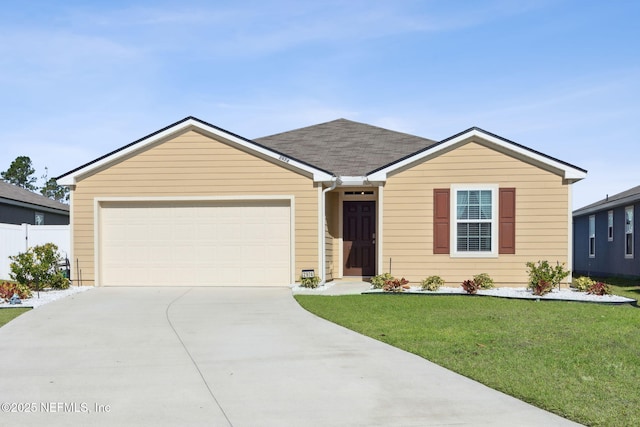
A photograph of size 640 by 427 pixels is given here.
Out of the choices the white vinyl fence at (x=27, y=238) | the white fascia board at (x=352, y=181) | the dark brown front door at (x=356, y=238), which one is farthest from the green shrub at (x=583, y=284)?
the white vinyl fence at (x=27, y=238)

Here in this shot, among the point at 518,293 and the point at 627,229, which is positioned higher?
the point at 627,229

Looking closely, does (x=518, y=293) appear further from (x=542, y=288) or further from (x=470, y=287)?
(x=470, y=287)

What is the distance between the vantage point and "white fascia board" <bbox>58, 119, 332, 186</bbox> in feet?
54.3

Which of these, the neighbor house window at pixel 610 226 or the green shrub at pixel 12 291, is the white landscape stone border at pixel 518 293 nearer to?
the green shrub at pixel 12 291

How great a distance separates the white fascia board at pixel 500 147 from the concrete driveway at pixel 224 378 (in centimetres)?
651

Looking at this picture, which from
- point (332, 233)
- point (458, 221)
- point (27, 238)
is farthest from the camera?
point (27, 238)

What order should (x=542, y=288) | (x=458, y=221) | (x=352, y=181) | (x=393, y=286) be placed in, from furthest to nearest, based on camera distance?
(x=352, y=181)
(x=458, y=221)
(x=393, y=286)
(x=542, y=288)

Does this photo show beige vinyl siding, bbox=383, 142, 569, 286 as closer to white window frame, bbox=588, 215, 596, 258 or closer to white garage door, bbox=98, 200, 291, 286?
white garage door, bbox=98, 200, 291, 286

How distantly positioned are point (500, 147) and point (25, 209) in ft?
61.1

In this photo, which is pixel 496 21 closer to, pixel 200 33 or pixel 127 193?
pixel 200 33

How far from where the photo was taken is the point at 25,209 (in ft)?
84.6

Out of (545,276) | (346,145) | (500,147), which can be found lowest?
(545,276)

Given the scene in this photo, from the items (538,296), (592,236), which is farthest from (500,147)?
(592,236)

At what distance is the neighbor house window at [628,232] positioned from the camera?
22328mm
